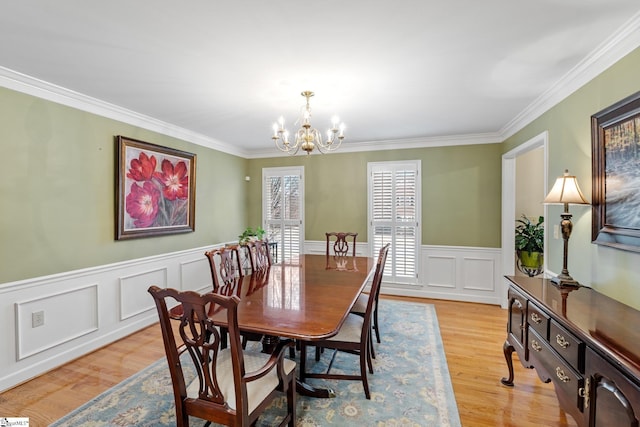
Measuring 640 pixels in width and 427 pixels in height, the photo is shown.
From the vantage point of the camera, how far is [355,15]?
164cm

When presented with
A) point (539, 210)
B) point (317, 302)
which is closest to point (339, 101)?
point (317, 302)

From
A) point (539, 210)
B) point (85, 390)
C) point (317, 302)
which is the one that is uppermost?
point (539, 210)

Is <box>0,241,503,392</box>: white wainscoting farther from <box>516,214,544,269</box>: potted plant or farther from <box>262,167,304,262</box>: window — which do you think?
<box>262,167,304,262</box>: window

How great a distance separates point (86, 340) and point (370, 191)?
399cm

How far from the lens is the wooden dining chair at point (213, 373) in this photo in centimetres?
134

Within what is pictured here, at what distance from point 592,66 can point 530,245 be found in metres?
2.87

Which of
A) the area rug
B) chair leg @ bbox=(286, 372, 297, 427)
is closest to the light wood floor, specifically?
the area rug

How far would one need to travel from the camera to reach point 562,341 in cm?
156

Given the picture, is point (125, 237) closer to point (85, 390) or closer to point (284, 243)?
point (85, 390)

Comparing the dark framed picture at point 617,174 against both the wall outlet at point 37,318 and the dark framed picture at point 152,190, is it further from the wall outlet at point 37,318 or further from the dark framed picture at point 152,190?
the wall outlet at point 37,318

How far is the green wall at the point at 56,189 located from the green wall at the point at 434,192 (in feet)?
8.20

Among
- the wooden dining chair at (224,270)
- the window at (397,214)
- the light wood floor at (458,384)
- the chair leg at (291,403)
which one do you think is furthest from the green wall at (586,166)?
the wooden dining chair at (224,270)

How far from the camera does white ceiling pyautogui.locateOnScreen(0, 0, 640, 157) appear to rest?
63.4 inches

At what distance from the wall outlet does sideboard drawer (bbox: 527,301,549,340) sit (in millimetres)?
3820
